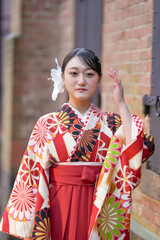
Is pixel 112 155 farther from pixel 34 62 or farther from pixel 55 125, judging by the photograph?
pixel 34 62

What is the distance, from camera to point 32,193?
2988mm

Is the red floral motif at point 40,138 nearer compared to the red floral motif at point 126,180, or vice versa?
the red floral motif at point 126,180

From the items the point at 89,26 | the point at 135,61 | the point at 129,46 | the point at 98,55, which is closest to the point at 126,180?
the point at 135,61

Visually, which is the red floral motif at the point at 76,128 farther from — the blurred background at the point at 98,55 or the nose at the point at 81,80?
the blurred background at the point at 98,55

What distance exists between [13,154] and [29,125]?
53cm

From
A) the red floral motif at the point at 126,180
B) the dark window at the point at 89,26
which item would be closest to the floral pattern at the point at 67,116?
the red floral motif at the point at 126,180

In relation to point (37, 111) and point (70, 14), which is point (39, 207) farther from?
point (37, 111)

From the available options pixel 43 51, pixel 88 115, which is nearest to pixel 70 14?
pixel 43 51

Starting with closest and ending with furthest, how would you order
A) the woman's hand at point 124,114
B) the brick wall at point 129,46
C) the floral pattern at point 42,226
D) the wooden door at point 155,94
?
1. the woman's hand at point 124,114
2. the floral pattern at point 42,226
3. the wooden door at point 155,94
4. the brick wall at point 129,46

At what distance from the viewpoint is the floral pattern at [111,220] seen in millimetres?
2777

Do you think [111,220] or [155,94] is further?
[155,94]

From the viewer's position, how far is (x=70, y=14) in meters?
6.52

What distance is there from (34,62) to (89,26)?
1.95 m

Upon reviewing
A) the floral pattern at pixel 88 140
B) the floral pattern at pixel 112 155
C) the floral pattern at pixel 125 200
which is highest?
the floral pattern at pixel 88 140
